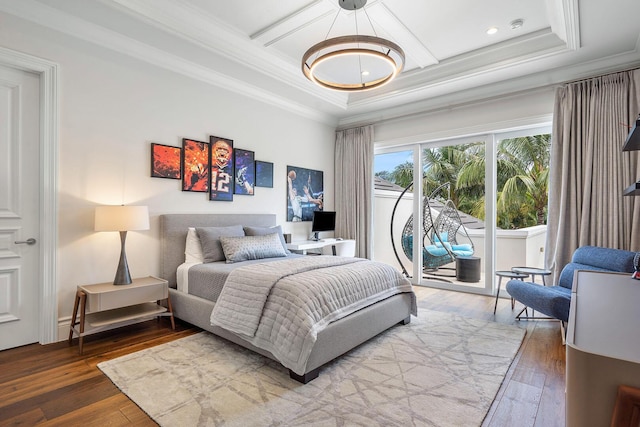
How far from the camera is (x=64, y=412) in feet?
6.14

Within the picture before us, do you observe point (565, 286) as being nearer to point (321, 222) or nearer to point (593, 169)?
point (593, 169)

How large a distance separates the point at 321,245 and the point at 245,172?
154 centimetres

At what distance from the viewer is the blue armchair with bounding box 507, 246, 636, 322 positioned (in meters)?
2.65

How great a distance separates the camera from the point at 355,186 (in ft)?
18.7

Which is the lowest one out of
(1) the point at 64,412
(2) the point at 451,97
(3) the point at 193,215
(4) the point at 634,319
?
(1) the point at 64,412

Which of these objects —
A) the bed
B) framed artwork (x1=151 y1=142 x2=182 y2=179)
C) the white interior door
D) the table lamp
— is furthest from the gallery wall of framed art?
the white interior door

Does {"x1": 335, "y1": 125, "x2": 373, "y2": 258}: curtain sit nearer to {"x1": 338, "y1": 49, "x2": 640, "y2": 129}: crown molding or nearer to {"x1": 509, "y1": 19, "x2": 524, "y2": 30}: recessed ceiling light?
{"x1": 338, "y1": 49, "x2": 640, "y2": 129}: crown molding

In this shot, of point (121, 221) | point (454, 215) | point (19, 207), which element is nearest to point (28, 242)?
point (19, 207)

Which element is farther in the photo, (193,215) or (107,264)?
(193,215)

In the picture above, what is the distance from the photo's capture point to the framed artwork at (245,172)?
434 cm

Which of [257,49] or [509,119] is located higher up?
[257,49]

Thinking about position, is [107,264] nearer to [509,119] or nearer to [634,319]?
[634,319]

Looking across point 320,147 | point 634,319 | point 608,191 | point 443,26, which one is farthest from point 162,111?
point 608,191

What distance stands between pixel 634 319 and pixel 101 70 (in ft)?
13.4
